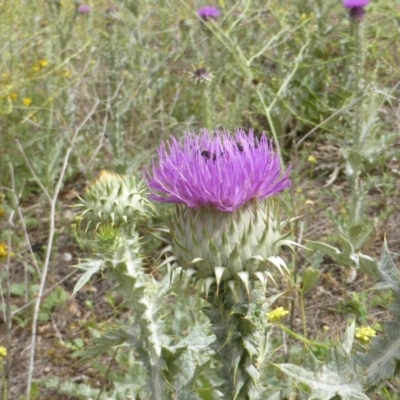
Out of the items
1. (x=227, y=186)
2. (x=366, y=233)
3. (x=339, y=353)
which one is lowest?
(x=366, y=233)

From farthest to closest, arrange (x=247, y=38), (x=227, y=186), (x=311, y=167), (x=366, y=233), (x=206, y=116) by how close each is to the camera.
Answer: (x=247, y=38)
(x=311, y=167)
(x=206, y=116)
(x=366, y=233)
(x=227, y=186)

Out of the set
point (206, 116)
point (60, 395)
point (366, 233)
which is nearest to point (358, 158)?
point (366, 233)

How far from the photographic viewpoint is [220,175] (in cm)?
194

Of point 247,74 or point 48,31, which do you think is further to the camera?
point 48,31

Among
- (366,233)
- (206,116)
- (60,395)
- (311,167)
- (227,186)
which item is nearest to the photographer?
(227,186)

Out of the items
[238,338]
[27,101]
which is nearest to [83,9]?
[27,101]

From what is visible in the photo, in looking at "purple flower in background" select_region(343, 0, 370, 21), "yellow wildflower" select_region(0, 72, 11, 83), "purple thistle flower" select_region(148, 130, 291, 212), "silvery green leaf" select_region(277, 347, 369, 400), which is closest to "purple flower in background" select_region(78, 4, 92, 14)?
"yellow wildflower" select_region(0, 72, 11, 83)

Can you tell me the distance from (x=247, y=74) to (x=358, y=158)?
133cm

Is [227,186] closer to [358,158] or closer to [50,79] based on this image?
[358,158]

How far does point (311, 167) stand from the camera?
18.2 feet

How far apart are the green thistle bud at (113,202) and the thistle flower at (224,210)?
50 centimetres

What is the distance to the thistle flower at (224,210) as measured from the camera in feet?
6.28

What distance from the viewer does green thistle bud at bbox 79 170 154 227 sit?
8.41 ft

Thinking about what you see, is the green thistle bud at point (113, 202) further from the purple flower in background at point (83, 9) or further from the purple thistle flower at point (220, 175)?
the purple flower in background at point (83, 9)
